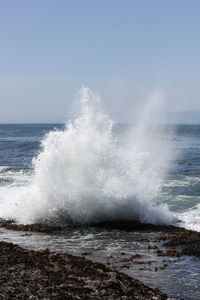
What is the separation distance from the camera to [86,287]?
37.6 ft

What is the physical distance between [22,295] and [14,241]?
24.9 ft

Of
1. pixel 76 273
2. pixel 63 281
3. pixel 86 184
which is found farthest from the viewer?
pixel 86 184

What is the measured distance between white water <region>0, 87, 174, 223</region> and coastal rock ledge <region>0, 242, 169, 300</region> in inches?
294

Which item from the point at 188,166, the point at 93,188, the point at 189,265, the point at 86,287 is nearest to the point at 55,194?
the point at 93,188

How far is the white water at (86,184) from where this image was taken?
2206cm

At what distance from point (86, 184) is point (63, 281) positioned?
11.6 meters

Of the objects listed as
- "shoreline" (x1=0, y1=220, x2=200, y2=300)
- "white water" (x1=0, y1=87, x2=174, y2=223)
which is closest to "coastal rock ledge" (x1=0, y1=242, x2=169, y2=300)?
"shoreline" (x1=0, y1=220, x2=200, y2=300)

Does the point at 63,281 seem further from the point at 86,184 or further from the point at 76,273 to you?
the point at 86,184

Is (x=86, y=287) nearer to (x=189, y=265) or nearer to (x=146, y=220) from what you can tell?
(x=189, y=265)

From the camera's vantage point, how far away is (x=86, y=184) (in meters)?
23.2

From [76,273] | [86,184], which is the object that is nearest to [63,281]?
[76,273]

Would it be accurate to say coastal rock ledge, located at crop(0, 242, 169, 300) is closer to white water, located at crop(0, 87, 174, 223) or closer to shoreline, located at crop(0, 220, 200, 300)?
shoreline, located at crop(0, 220, 200, 300)

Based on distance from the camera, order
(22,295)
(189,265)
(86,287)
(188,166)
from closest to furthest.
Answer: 1. (22,295)
2. (86,287)
3. (189,265)
4. (188,166)

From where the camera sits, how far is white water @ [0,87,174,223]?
869 inches
